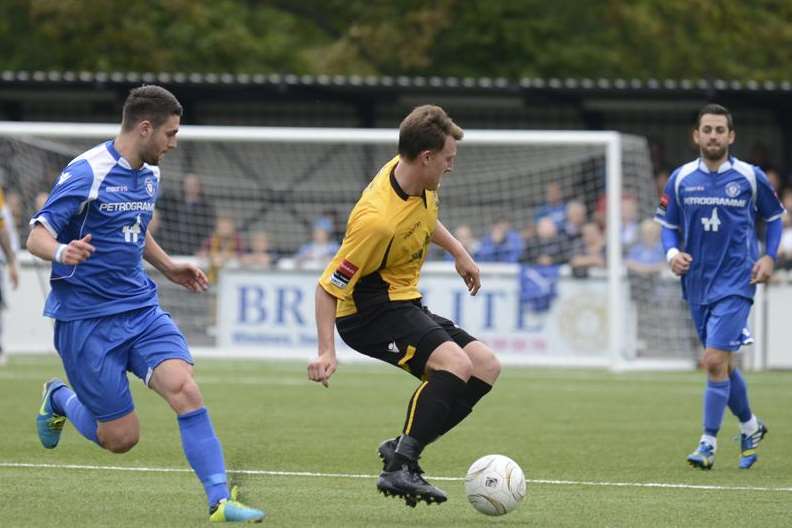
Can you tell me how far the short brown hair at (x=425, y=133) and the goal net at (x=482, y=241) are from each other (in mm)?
9687

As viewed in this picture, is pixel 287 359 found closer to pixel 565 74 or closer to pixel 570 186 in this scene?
pixel 570 186

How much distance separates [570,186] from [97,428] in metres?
12.1

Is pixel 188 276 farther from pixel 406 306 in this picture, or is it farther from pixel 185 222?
pixel 185 222

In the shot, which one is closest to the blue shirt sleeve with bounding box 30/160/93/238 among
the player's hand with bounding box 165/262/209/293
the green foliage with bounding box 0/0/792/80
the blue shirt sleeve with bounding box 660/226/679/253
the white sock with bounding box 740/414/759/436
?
the player's hand with bounding box 165/262/209/293

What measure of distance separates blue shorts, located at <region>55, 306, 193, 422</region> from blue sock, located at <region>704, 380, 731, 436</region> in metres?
3.83

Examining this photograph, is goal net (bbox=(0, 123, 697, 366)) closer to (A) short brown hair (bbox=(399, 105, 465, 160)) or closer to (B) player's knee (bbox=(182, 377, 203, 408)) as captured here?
(A) short brown hair (bbox=(399, 105, 465, 160))

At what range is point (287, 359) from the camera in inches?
714

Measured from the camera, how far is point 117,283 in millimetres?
7094

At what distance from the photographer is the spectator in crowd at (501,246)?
18.2 meters

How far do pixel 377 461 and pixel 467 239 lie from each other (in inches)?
374

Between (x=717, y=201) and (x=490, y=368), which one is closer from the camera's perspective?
(x=490, y=368)

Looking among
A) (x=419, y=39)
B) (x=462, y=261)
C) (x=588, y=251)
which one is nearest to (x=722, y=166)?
(x=462, y=261)

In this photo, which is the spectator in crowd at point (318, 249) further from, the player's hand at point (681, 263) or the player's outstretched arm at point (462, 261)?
the player's outstretched arm at point (462, 261)

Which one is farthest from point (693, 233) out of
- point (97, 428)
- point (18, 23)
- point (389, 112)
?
point (18, 23)
